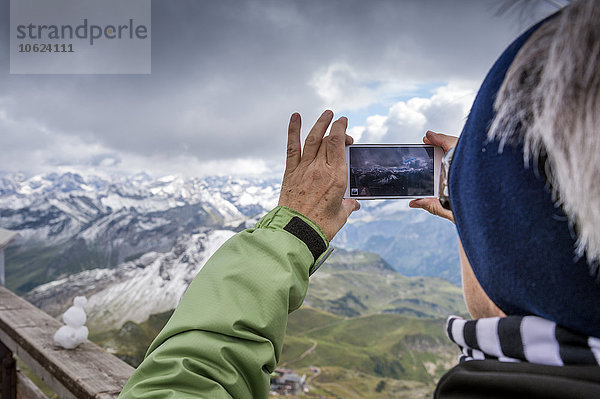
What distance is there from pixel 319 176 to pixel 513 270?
353 millimetres

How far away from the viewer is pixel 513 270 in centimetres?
30

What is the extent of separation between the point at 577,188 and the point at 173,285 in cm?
2783

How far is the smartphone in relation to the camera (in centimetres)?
79

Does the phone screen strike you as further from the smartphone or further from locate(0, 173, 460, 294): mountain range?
locate(0, 173, 460, 294): mountain range

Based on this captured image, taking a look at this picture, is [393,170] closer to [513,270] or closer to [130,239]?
[513,270]

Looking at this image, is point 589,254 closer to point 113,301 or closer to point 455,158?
point 455,158

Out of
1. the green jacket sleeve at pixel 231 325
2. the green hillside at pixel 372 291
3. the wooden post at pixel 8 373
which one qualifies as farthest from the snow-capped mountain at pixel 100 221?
the green jacket sleeve at pixel 231 325

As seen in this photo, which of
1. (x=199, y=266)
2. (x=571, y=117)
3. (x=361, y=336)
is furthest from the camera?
(x=361, y=336)

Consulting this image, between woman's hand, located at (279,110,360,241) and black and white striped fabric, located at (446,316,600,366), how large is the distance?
0.28 m

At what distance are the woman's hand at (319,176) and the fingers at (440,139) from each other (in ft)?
0.66

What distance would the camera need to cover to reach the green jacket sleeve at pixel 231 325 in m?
0.39

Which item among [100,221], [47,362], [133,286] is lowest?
[133,286]

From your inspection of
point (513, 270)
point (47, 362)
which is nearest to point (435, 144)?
point (513, 270)

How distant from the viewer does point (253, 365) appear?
42 cm
